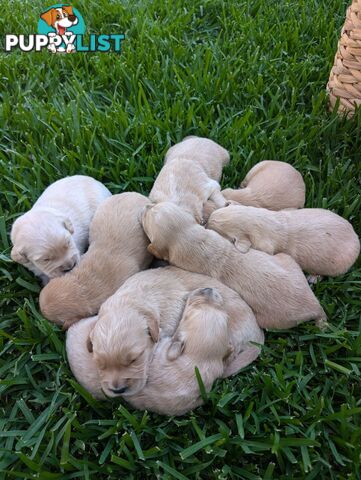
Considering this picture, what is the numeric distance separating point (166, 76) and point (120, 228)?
206cm

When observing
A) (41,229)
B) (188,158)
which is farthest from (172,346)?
(188,158)

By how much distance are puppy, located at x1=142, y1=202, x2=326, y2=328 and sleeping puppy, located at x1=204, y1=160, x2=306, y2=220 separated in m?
0.48

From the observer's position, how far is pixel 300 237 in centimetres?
308

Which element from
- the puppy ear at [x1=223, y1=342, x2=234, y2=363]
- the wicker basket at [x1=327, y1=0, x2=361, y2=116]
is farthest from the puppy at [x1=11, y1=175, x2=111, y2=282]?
the wicker basket at [x1=327, y1=0, x2=361, y2=116]

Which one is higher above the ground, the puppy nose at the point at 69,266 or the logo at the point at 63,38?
the logo at the point at 63,38

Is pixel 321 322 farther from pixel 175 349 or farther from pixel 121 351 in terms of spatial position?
pixel 121 351

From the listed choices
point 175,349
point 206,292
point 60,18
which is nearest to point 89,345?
point 175,349

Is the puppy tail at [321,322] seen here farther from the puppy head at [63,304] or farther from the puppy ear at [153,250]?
the puppy head at [63,304]

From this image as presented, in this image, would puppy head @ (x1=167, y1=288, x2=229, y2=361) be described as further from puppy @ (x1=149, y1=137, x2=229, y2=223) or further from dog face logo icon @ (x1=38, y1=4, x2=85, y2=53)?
dog face logo icon @ (x1=38, y1=4, x2=85, y2=53)

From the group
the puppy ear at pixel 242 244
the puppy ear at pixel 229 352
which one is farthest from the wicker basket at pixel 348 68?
the puppy ear at pixel 229 352

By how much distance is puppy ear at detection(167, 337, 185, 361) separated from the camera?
8.28 feet

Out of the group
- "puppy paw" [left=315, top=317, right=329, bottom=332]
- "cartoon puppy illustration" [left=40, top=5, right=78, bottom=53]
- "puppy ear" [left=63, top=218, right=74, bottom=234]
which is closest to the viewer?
"puppy paw" [left=315, top=317, right=329, bottom=332]

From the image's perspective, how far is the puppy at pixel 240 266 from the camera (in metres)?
2.80

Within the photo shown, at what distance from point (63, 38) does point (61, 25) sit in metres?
0.21
